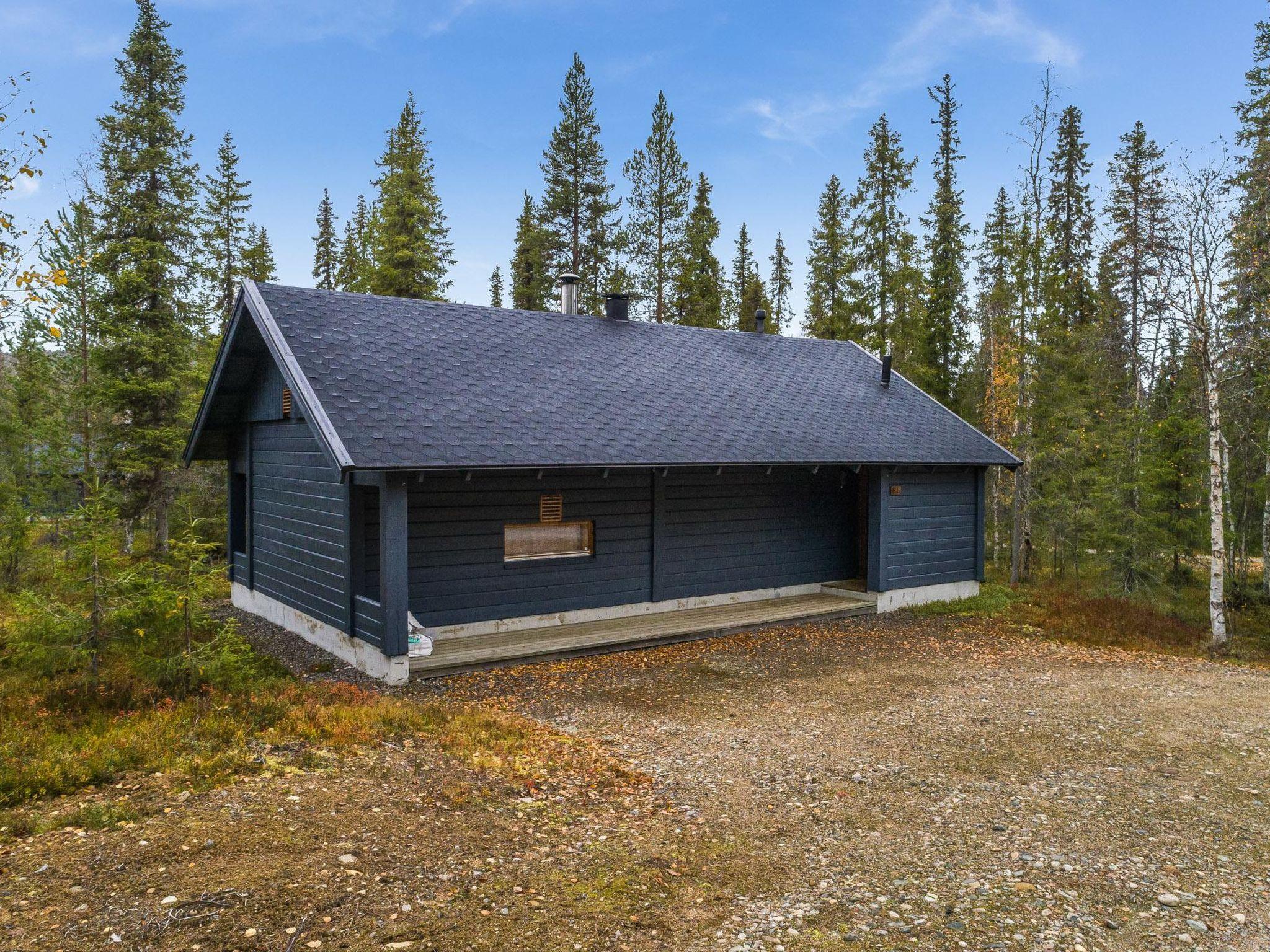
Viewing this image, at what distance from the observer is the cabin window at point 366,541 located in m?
8.99

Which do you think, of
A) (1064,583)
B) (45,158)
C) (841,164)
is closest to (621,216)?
(841,164)

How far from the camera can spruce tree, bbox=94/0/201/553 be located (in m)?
16.2

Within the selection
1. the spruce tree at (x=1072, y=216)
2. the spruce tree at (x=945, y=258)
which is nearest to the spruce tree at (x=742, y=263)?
the spruce tree at (x=945, y=258)

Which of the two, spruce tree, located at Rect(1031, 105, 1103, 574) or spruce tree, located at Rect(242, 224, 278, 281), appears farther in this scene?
spruce tree, located at Rect(242, 224, 278, 281)

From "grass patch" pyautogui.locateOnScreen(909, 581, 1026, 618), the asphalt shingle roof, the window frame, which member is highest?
the asphalt shingle roof

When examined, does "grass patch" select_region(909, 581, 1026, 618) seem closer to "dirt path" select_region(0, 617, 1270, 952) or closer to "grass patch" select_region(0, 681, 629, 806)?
"dirt path" select_region(0, 617, 1270, 952)

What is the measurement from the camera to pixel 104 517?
6.50 meters

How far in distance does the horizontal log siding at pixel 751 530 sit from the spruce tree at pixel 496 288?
36.4 meters

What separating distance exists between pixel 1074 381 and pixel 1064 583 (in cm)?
584

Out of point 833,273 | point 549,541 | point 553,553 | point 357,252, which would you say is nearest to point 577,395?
point 549,541

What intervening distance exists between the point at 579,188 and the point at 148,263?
46.6 feet

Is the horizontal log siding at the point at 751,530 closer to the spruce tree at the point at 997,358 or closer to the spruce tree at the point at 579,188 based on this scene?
the spruce tree at the point at 997,358

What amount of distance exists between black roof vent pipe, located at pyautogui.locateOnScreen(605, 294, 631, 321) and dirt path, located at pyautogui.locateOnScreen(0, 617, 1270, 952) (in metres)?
8.28

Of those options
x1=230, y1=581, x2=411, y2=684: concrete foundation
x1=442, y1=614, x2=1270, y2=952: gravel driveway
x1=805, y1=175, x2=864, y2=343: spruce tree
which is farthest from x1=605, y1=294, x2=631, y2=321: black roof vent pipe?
x1=805, y1=175, x2=864, y2=343: spruce tree
